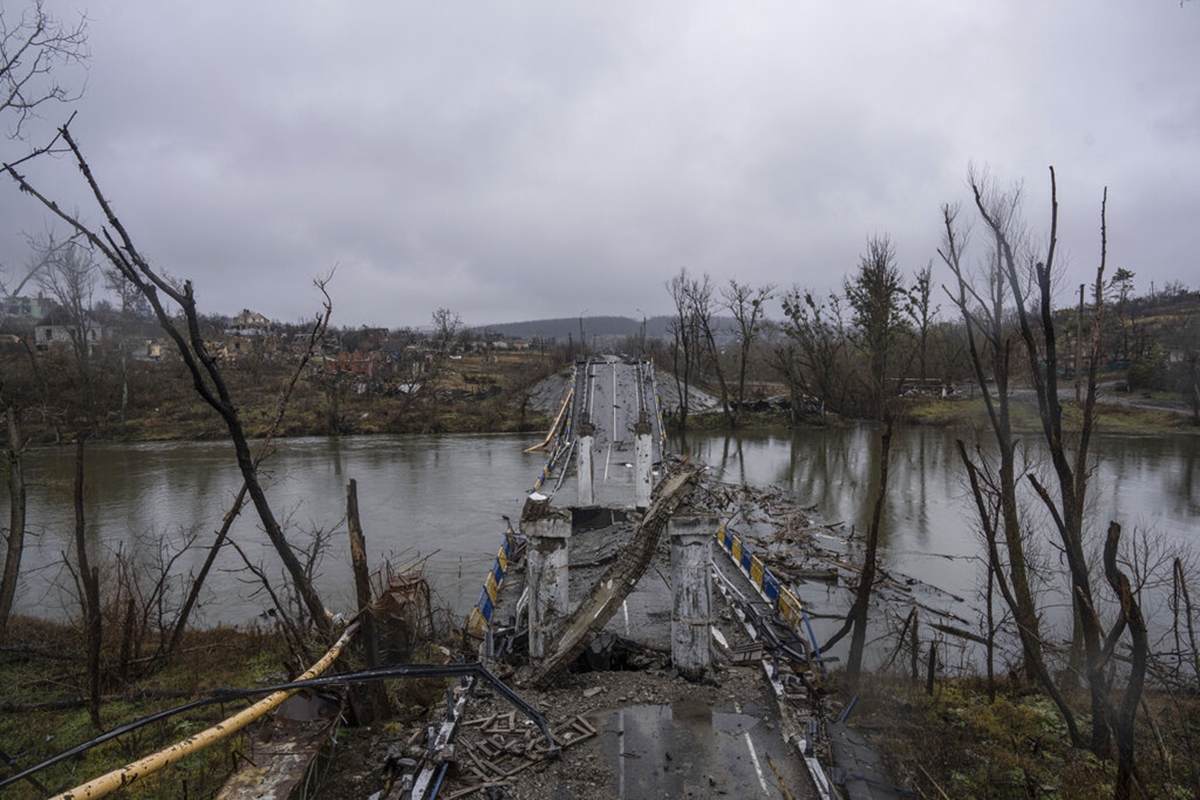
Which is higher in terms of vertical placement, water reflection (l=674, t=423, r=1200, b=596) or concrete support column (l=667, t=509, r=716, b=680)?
concrete support column (l=667, t=509, r=716, b=680)

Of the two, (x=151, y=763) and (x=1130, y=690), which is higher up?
(x=151, y=763)

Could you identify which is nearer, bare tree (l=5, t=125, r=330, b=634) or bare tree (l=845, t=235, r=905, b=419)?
bare tree (l=5, t=125, r=330, b=634)

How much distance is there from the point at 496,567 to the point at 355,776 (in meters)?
5.64

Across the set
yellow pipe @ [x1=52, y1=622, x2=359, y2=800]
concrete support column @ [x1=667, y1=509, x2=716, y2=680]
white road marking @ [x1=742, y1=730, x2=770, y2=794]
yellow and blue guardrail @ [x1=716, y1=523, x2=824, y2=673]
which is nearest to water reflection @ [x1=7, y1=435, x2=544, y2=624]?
yellow and blue guardrail @ [x1=716, y1=523, x2=824, y2=673]

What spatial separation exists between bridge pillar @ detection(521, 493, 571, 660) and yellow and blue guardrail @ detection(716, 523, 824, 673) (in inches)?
115

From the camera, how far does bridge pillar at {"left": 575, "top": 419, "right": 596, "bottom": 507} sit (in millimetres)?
16625

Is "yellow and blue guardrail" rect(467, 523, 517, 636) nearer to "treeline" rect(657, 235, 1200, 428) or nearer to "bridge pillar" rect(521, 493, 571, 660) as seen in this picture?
"bridge pillar" rect(521, 493, 571, 660)

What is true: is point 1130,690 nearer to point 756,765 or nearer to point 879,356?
point 756,765

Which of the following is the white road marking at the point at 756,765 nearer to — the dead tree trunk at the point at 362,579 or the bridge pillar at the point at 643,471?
the dead tree trunk at the point at 362,579

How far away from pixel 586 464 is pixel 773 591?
6.29 m

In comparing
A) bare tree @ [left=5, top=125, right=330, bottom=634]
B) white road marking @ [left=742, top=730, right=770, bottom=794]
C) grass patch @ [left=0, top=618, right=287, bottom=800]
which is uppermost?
bare tree @ [left=5, top=125, right=330, bottom=634]

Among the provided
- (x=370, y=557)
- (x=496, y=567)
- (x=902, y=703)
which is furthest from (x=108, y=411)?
(x=902, y=703)

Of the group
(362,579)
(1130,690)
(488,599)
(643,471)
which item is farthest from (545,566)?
(643,471)

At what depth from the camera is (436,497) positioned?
27.5m
